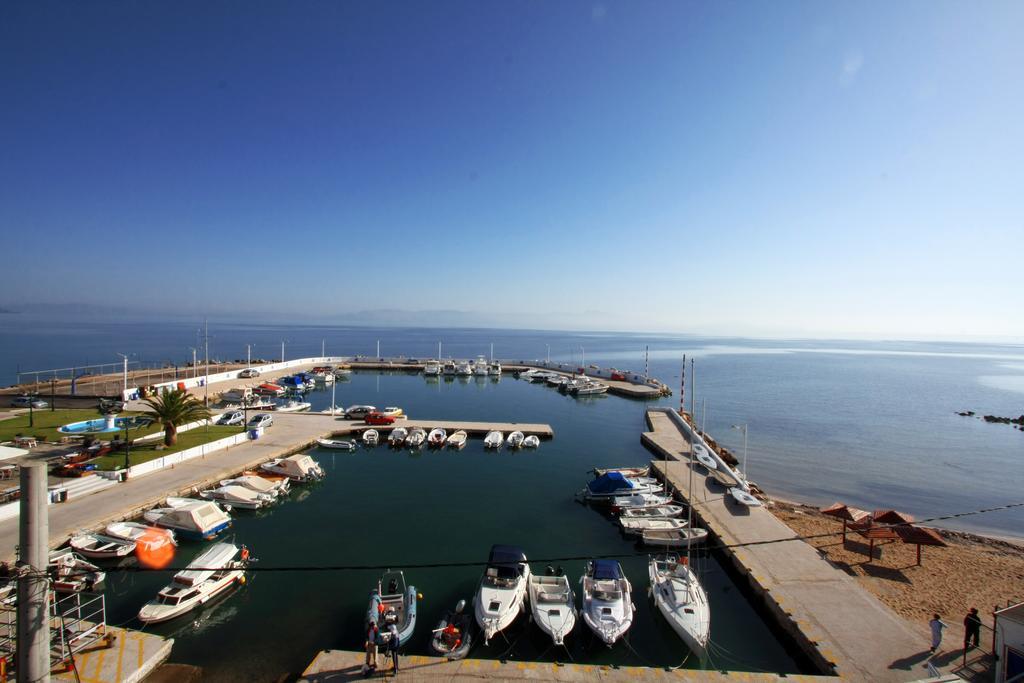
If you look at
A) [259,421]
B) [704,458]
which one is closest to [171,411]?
[259,421]

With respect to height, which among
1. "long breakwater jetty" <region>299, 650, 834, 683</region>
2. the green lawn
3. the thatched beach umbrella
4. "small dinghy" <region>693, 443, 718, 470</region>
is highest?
the green lawn

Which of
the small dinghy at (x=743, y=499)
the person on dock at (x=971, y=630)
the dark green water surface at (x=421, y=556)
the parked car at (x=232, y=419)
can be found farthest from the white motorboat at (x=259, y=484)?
the person on dock at (x=971, y=630)

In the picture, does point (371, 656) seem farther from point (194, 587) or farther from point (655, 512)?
point (655, 512)

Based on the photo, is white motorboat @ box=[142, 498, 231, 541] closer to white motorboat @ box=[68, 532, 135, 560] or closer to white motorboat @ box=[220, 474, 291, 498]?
white motorboat @ box=[68, 532, 135, 560]

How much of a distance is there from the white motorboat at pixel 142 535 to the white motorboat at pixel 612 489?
17066 mm

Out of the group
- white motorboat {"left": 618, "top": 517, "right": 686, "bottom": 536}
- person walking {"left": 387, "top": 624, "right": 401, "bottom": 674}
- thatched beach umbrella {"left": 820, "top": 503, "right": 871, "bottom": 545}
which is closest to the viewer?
person walking {"left": 387, "top": 624, "right": 401, "bottom": 674}

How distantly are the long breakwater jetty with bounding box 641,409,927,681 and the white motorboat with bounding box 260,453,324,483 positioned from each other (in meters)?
19.0

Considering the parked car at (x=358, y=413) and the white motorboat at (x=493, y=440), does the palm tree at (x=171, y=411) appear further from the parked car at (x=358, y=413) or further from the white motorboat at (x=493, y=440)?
the white motorboat at (x=493, y=440)

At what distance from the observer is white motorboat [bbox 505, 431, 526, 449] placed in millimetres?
32062

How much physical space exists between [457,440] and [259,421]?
44.0 ft

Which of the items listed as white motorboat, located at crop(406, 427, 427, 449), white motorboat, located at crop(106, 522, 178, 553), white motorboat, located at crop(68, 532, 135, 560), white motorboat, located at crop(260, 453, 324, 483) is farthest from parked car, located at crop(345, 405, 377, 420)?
white motorboat, located at crop(68, 532, 135, 560)

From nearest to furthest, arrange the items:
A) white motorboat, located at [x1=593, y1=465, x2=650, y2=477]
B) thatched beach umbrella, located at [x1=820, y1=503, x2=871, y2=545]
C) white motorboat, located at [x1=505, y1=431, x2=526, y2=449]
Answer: thatched beach umbrella, located at [x1=820, y1=503, x2=871, y2=545] → white motorboat, located at [x1=593, y1=465, x2=650, y2=477] → white motorboat, located at [x1=505, y1=431, x2=526, y2=449]

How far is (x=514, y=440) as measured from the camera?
1266 inches

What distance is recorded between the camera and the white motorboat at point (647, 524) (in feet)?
63.5
